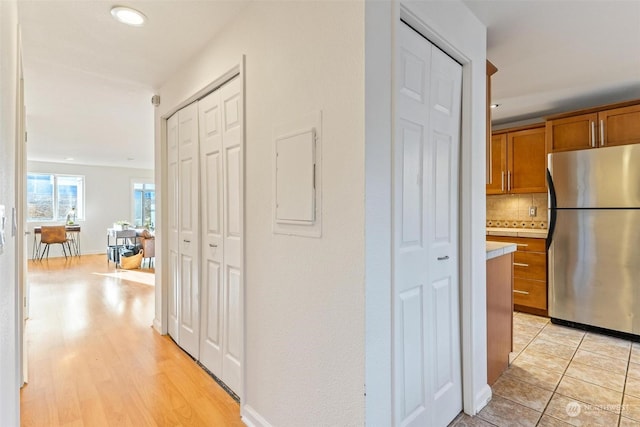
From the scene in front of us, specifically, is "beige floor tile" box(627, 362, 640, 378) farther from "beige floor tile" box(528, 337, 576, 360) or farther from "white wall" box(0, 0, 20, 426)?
"white wall" box(0, 0, 20, 426)

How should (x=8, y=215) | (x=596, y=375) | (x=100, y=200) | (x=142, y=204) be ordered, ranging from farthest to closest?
(x=142, y=204), (x=100, y=200), (x=596, y=375), (x=8, y=215)

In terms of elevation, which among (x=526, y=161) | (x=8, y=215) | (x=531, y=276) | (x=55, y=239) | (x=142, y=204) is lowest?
(x=531, y=276)

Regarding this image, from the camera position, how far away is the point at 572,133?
3.30 metres

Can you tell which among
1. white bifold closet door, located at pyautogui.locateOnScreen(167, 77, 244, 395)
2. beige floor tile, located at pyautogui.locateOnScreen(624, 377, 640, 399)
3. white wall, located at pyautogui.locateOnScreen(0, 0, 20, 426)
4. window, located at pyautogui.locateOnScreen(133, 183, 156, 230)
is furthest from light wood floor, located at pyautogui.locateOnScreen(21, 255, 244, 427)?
window, located at pyautogui.locateOnScreen(133, 183, 156, 230)

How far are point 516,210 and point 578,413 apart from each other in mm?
2864

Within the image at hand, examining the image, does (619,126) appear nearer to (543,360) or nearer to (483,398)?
(543,360)

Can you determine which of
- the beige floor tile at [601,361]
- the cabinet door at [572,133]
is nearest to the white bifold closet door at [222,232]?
the beige floor tile at [601,361]

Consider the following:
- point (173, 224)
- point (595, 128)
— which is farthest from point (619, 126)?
point (173, 224)

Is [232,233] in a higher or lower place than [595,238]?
higher

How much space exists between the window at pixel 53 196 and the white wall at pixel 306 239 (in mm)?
8499

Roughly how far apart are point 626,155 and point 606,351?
1727 millimetres

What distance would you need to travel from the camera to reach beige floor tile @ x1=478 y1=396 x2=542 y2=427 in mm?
1756

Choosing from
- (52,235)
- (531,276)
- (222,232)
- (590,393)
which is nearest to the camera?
(590,393)

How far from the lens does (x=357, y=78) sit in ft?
3.89
